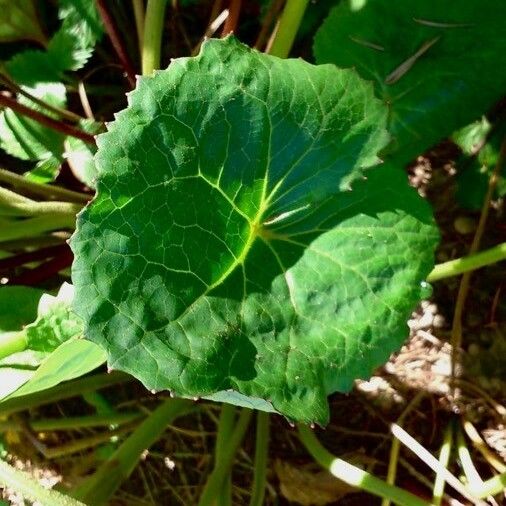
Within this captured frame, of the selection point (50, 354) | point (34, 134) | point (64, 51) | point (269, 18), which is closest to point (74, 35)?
point (64, 51)

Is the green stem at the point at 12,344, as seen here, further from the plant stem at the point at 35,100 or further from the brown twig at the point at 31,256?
the plant stem at the point at 35,100

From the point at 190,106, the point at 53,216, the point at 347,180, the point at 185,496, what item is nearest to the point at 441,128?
the point at 347,180

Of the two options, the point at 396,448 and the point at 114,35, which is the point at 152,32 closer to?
the point at 114,35

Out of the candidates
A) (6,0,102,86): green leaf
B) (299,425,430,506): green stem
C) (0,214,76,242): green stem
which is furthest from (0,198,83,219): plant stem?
(299,425,430,506): green stem

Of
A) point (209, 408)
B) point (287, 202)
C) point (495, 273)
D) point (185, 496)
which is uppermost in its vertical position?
point (287, 202)

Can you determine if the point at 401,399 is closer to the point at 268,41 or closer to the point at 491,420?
the point at 491,420

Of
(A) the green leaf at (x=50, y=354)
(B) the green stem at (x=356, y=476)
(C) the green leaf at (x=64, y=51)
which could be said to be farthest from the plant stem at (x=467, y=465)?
(C) the green leaf at (x=64, y=51)
